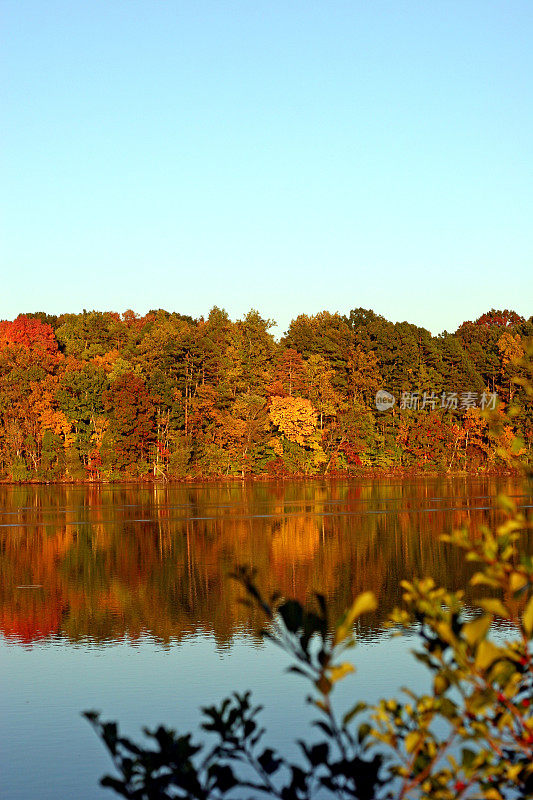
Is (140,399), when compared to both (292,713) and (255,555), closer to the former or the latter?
(255,555)

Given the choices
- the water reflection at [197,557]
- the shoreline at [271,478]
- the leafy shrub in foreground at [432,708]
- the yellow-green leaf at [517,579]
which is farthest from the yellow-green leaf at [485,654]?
the shoreline at [271,478]

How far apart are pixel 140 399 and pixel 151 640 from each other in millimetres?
53164

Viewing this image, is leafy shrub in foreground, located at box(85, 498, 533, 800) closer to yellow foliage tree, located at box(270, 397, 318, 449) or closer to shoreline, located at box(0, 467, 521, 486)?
shoreline, located at box(0, 467, 521, 486)

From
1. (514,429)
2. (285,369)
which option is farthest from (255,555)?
(514,429)

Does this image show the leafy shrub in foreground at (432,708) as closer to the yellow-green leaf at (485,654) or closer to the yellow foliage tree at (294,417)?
the yellow-green leaf at (485,654)

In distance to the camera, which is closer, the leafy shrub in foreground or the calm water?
the leafy shrub in foreground

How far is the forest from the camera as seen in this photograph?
69500 mm

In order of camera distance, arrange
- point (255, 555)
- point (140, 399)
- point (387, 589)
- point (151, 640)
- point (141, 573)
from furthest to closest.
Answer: point (140, 399)
point (255, 555)
point (141, 573)
point (387, 589)
point (151, 640)

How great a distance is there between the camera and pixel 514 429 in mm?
75875

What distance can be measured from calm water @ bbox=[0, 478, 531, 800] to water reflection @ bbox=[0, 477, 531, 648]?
0.06 metres

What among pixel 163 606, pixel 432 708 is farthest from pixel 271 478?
pixel 432 708

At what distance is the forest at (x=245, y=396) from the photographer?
6950 cm

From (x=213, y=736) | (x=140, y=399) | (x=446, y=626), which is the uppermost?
(x=140, y=399)

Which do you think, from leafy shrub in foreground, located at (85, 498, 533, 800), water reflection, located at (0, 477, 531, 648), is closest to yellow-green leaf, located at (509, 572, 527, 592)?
leafy shrub in foreground, located at (85, 498, 533, 800)
